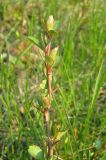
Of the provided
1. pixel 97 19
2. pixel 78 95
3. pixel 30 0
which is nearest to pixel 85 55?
pixel 97 19

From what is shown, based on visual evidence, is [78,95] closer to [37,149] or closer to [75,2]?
[37,149]

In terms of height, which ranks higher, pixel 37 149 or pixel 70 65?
pixel 70 65

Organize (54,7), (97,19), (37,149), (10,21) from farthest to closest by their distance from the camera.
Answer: (10,21), (54,7), (97,19), (37,149)

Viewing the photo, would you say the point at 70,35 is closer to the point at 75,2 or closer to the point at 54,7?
the point at 54,7

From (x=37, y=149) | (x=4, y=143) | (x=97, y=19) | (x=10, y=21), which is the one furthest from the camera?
(x=10, y=21)

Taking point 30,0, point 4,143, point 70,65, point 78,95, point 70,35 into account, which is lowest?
point 4,143

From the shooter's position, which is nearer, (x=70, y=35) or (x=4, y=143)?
(x=4, y=143)
